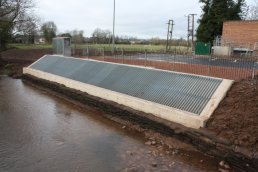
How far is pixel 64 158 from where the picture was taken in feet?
27.8

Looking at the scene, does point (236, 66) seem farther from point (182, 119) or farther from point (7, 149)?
point (7, 149)

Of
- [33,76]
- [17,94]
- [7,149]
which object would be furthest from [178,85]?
[33,76]

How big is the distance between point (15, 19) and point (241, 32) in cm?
2425

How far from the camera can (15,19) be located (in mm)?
32656

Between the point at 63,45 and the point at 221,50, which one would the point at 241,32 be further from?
the point at 63,45

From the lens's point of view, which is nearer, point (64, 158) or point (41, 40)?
point (64, 158)

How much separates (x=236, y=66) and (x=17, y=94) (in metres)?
11.9

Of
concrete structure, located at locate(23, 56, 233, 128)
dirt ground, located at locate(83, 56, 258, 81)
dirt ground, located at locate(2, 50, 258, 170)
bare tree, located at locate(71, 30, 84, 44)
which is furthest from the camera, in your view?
bare tree, located at locate(71, 30, 84, 44)

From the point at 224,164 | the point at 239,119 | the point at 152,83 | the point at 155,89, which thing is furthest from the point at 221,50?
the point at 224,164

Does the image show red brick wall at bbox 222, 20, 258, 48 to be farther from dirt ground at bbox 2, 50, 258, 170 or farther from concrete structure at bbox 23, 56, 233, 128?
dirt ground at bbox 2, 50, 258, 170

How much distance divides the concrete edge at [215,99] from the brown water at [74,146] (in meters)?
1.31

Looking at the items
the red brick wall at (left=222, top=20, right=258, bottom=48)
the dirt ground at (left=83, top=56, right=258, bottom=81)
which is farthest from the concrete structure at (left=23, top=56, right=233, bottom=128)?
the red brick wall at (left=222, top=20, right=258, bottom=48)

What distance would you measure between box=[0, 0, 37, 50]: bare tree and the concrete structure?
643 inches

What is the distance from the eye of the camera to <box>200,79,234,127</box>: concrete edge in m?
9.50
